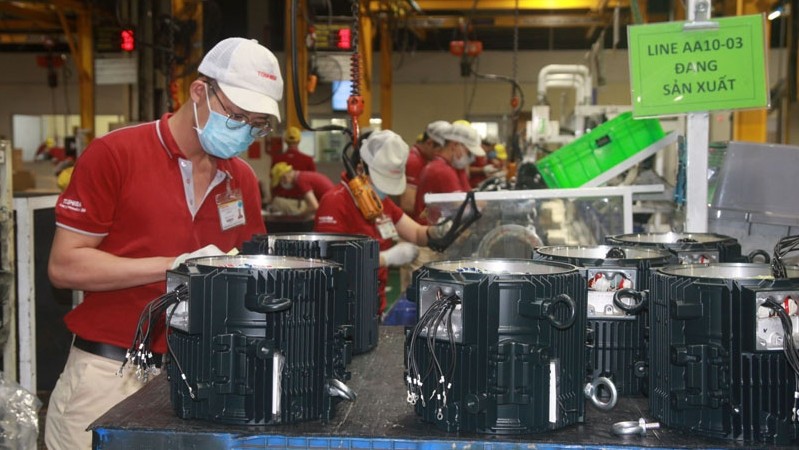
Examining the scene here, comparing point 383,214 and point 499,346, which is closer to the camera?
point 499,346

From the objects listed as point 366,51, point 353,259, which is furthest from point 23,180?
point 353,259

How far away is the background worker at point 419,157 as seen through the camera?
6.60 meters

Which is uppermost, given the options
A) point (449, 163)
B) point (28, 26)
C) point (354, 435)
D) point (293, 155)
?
point (28, 26)

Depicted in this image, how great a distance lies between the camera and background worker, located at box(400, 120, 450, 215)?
6602mm

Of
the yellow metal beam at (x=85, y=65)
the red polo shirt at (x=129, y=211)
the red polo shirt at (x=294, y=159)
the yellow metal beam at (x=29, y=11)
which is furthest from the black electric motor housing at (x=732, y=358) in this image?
the yellow metal beam at (x=85, y=65)

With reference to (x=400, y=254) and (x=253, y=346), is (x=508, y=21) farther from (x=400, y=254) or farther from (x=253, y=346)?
(x=253, y=346)

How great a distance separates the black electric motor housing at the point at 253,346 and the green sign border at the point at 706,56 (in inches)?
51.1

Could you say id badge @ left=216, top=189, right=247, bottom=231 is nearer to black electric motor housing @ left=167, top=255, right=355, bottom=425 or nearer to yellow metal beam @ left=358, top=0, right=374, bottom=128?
black electric motor housing @ left=167, top=255, right=355, bottom=425

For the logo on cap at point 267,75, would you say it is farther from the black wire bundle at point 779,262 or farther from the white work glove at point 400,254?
the white work glove at point 400,254

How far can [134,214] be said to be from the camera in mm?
2250

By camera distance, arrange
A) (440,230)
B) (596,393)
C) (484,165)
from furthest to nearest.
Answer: (484,165) < (440,230) < (596,393)

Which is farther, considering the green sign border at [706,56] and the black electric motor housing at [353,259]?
the green sign border at [706,56]

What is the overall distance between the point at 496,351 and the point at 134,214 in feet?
4.00

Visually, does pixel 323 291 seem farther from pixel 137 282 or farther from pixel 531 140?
pixel 531 140
